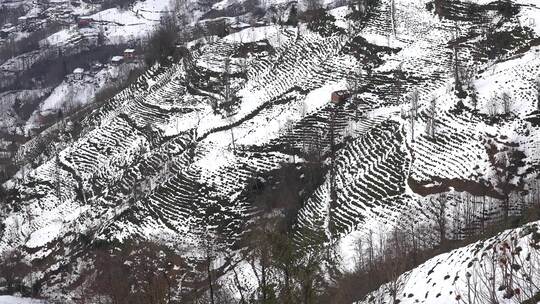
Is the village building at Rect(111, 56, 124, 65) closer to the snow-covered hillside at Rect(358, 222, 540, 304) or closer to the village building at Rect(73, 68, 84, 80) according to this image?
the village building at Rect(73, 68, 84, 80)

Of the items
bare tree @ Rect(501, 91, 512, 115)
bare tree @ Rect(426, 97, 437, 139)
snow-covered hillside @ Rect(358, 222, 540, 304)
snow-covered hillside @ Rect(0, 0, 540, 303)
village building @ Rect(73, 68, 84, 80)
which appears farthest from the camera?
village building @ Rect(73, 68, 84, 80)

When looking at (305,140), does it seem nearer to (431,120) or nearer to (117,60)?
(431,120)

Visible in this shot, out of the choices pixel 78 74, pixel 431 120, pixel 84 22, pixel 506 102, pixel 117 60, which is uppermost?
pixel 506 102

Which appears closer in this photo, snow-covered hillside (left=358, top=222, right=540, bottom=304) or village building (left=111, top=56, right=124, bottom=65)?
snow-covered hillside (left=358, top=222, right=540, bottom=304)

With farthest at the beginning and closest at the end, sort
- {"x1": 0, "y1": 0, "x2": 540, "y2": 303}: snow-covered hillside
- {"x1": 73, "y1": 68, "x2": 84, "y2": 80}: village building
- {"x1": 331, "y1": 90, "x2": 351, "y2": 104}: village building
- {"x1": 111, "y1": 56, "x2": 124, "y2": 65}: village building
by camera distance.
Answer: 1. {"x1": 73, "y1": 68, "x2": 84, "y2": 80}: village building
2. {"x1": 111, "y1": 56, "x2": 124, "y2": 65}: village building
3. {"x1": 331, "y1": 90, "x2": 351, "y2": 104}: village building
4. {"x1": 0, "y1": 0, "x2": 540, "y2": 303}: snow-covered hillside

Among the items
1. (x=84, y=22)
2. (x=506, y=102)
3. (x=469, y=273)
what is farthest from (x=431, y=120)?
(x=84, y=22)

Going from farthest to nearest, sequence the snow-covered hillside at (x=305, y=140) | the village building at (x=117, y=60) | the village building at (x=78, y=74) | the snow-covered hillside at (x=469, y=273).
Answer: the village building at (x=78, y=74) < the village building at (x=117, y=60) < the snow-covered hillside at (x=305, y=140) < the snow-covered hillside at (x=469, y=273)

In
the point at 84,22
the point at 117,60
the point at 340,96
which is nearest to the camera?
the point at 340,96

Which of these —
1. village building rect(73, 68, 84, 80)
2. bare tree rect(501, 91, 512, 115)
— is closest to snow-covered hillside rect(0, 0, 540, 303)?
bare tree rect(501, 91, 512, 115)

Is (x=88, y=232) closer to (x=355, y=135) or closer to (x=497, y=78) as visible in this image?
(x=355, y=135)

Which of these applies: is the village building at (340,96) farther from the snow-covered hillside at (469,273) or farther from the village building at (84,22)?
the village building at (84,22)

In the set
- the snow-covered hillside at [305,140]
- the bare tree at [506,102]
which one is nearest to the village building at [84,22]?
the snow-covered hillside at [305,140]
